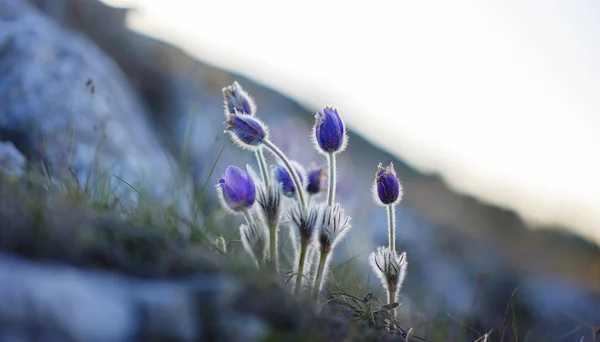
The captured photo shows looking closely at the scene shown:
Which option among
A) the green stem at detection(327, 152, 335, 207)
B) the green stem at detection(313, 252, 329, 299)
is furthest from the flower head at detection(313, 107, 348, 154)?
the green stem at detection(313, 252, 329, 299)

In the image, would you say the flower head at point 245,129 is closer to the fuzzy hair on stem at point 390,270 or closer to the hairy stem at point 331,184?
the hairy stem at point 331,184

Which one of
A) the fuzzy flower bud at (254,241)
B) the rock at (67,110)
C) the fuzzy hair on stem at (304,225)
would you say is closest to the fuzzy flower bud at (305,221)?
the fuzzy hair on stem at (304,225)

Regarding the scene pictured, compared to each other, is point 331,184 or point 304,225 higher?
point 331,184

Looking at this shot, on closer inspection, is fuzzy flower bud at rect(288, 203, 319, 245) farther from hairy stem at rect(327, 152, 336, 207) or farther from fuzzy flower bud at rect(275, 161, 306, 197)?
fuzzy flower bud at rect(275, 161, 306, 197)

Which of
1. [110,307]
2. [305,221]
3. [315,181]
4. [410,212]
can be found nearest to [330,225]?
[305,221]

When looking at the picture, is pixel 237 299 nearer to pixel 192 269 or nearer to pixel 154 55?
pixel 192 269

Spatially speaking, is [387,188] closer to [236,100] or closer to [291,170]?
[291,170]
